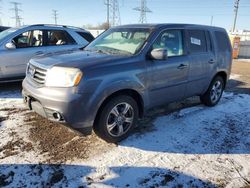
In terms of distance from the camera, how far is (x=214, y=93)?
6219 millimetres

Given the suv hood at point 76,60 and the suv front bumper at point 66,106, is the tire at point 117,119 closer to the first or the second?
the suv front bumper at point 66,106

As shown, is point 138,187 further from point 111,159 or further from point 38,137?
point 38,137

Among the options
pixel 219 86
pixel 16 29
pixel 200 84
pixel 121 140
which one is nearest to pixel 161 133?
pixel 121 140

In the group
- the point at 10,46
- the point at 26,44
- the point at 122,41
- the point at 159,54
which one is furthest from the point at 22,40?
the point at 159,54

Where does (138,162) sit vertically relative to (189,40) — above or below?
below

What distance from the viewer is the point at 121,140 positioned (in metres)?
4.27

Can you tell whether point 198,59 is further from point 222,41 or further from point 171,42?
point 222,41

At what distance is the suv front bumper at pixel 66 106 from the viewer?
347cm

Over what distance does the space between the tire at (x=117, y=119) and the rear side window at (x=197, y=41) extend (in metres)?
1.82

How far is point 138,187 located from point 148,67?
189cm

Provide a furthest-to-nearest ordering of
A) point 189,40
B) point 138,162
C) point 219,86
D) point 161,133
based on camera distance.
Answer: point 219,86, point 189,40, point 161,133, point 138,162

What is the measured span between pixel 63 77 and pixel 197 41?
3017mm

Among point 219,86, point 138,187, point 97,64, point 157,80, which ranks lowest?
point 138,187

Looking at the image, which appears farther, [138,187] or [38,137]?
[38,137]
